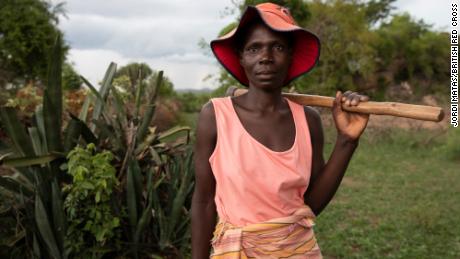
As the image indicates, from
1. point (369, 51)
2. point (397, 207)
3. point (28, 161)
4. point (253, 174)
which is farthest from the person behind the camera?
point (369, 51)

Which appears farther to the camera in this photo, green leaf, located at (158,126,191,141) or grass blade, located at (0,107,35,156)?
green leaf, located at (158,126,191,141)

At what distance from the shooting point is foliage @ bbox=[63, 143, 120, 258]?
9.11 feet

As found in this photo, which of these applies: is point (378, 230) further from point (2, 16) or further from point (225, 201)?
point (2, 16)

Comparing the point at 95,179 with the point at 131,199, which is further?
the point at 131,199

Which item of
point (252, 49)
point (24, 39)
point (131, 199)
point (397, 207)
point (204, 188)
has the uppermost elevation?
point (24, 39)

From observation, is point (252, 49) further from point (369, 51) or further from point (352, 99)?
point (369, 51)

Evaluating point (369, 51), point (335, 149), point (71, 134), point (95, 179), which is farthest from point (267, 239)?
point (369, 51)

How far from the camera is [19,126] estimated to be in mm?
2842

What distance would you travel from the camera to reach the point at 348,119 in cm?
158

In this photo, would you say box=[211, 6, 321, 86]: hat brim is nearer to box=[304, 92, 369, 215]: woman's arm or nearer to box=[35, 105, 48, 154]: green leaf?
box=[304, 92, 369, 215]: woman's arm

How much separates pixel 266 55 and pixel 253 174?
353mm

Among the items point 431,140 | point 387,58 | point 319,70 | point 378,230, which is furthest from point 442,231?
point 387,58

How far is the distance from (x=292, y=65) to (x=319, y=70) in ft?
52.4

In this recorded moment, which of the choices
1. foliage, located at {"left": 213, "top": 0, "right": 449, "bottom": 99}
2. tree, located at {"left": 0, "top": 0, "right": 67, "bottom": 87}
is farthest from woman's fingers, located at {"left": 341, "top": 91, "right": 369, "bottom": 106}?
tree, located at {"left": 0, "top": 0, "right": 67, "bottom": 87}
